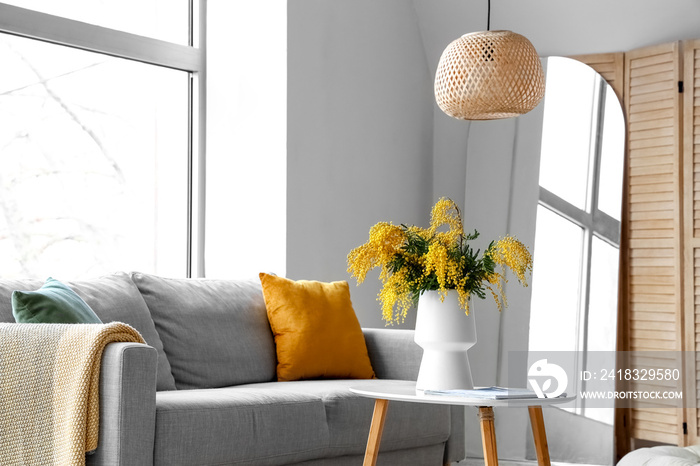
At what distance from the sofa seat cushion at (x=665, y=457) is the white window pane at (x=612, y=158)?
5.42 ft

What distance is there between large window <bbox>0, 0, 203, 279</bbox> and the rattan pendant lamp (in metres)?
1.45

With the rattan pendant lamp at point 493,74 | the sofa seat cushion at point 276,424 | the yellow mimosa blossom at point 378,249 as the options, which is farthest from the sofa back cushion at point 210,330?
the rattan pendant lamp at point 493,74

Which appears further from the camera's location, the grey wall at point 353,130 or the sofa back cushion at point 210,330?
the grey wall at point 353,130

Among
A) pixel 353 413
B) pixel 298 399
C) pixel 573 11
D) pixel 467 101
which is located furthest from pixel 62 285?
pixel 573 11

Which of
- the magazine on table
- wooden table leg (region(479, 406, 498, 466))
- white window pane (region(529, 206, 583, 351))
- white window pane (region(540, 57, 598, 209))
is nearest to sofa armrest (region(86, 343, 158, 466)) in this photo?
the magazine on table

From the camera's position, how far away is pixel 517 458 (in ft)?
14.8

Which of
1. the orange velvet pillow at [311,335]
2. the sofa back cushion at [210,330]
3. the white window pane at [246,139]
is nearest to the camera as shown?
the sofa back cushion at [210,330]

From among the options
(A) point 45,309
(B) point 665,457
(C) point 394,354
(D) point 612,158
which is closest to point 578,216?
(D) point 612,158

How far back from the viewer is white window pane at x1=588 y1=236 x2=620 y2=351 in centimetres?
444

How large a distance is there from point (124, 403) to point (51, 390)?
210mm

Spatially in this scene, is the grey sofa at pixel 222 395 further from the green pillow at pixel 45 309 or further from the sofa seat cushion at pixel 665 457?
the sofa seat cushion at pixel 665 457

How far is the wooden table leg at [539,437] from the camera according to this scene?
104 inches

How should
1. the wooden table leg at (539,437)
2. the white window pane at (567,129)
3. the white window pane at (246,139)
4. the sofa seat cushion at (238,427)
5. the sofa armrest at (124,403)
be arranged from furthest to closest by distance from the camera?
the white window pane at (567,129)
the white window pane at (246,139)
the wooden table leg at (539,437)
the sofa seat cushion at (238,427)
the sofa armrest at (124,403)

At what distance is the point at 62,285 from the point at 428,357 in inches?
44.4
